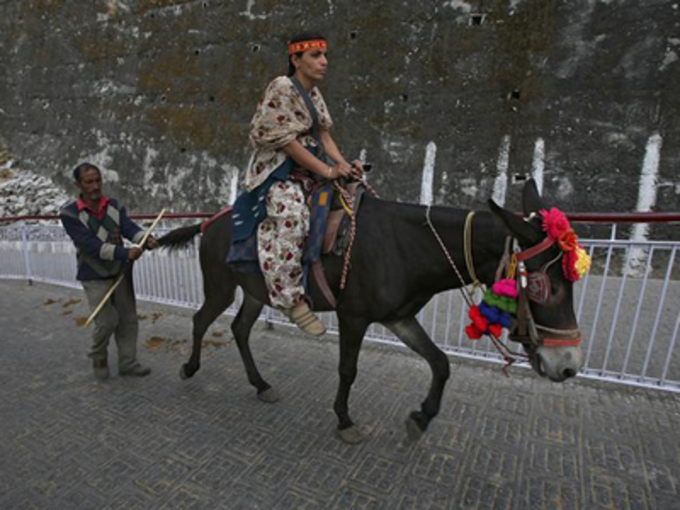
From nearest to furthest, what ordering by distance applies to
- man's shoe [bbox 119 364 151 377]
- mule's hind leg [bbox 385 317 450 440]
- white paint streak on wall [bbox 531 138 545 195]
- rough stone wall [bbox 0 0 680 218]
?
1. mule's hind leg [bbox 385 317 450 440]
2. man's shoe [bbox 119 364 151 377]
3. rough stone wall [bbox 0 0 680 218]
4. white paint streak on wall [bbox 531 138 545 195]

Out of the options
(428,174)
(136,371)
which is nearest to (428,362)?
(136,371)

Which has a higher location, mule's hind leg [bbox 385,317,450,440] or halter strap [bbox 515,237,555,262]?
halter strap [bbox 515,237,555,262]

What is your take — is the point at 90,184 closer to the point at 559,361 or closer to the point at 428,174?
the point at 559,361

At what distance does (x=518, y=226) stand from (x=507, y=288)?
0.33 metres

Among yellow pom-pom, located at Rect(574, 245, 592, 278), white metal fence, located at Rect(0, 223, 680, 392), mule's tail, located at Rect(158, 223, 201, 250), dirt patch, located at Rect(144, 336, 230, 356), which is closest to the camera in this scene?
yellow pom-pom, located at Rect(574, 245, 592, 278)

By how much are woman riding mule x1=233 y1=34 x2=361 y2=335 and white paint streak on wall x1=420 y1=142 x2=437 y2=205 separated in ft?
28.2

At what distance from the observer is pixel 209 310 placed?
3518 millimetres

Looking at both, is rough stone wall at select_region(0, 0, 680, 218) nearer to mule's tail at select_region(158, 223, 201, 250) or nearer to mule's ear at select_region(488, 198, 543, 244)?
mule's tail at select_region(158, 223, 201, 250)

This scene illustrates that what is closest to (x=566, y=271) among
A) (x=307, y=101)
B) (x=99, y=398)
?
(x=307, y=101)

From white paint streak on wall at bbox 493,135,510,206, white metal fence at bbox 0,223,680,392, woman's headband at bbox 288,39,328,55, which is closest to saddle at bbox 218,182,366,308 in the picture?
woman's headband at bbox 288,39,328,55

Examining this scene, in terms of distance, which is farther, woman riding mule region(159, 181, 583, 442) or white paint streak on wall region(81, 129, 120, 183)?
white paint streak on wall region(81, 129, 120, 183)

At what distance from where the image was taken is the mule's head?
1991 millimetres

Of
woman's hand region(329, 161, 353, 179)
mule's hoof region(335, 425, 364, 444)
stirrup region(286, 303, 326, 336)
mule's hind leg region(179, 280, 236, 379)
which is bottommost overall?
mule's hoof region(335, 425, 364, 444)

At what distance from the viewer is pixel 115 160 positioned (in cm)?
1590
